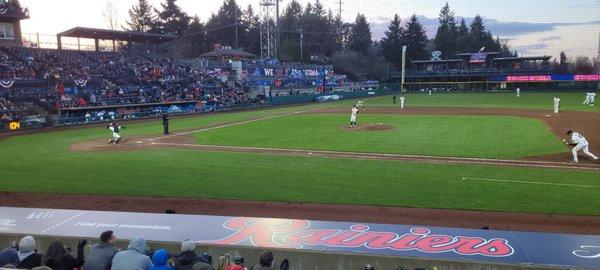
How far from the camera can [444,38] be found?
44188 mm

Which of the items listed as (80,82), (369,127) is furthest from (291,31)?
(369,127)

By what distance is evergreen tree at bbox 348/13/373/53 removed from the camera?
218 feet

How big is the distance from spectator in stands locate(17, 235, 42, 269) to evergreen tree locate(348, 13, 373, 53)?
6209 centimetres

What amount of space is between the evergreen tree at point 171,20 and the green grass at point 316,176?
57270mm

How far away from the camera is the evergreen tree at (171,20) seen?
7506 centimetres

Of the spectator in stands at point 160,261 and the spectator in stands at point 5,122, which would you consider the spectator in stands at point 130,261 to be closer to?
the spectator in stands at point 160,261

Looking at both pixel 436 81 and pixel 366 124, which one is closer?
pixel 366 124

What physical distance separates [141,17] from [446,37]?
53.3 meters

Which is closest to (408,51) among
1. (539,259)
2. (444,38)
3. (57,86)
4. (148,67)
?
(444,38)

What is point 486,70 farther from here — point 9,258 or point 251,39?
point 251,39

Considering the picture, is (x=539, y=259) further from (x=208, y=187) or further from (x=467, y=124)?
(x=467, y=124)

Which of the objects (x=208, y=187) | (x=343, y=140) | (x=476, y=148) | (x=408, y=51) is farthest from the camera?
(x=408, y=51)

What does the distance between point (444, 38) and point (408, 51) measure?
7.11 metres

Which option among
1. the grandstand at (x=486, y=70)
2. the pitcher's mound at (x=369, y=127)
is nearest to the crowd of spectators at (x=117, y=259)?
the pitcher's mound at (x=369, y=127)
